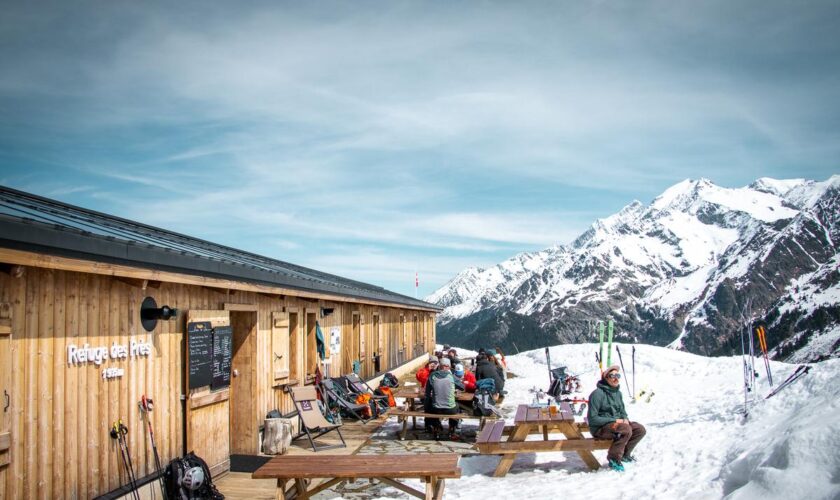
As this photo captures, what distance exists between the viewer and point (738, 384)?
13891 mm

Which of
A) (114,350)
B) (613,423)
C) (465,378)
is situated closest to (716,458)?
(613,423)

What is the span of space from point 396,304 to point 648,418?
12.2 m

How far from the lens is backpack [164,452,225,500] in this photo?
7.28 meters

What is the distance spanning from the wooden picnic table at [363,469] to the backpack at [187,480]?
1185 millimetres

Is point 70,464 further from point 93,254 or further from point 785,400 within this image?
point 785,400

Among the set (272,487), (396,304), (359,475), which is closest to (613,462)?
(359,475)

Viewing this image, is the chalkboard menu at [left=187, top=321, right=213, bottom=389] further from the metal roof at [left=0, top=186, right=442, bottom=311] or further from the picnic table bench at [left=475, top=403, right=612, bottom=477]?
the picnic table bench at [left=475, top=403, right=612, bottom=477]

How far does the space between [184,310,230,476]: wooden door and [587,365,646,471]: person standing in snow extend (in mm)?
4987

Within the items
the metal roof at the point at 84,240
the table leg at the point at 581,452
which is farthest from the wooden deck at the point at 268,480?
the table leg at the point at 581,452

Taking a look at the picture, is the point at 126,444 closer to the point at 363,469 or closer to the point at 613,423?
the point at 363,469

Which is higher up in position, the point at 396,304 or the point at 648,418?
the point at 396,304

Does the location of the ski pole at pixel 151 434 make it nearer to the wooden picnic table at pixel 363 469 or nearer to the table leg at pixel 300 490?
the wooden picnic table at pixel 363 469

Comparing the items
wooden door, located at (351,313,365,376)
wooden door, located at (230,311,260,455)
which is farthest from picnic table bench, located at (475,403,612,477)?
wooden door, located at (351,313,365,376)

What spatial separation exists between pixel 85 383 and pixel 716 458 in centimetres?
697
